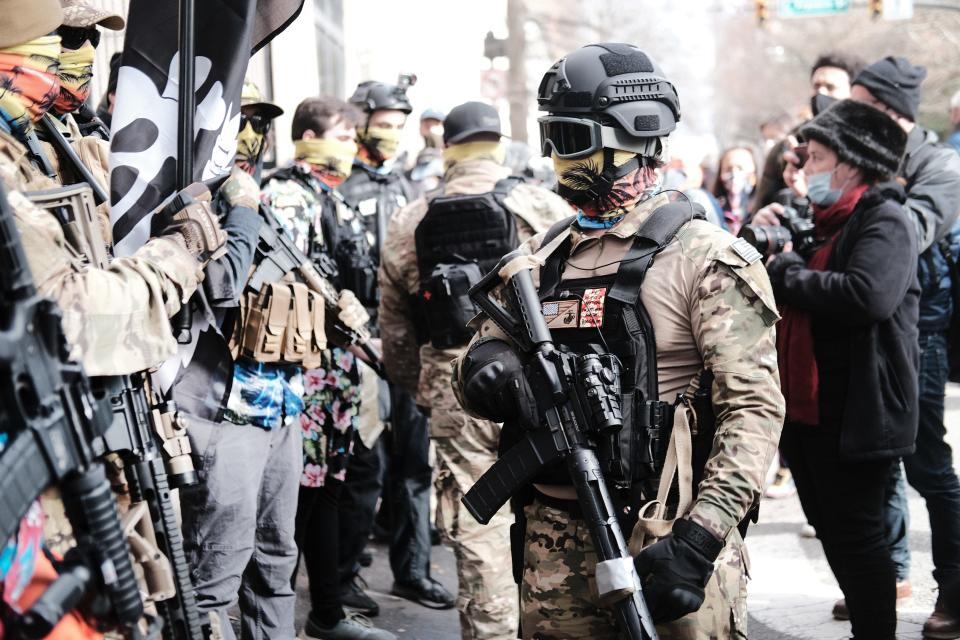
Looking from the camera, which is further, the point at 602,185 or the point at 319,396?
the point at 319,396

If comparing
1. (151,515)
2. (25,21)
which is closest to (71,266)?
(25,21)

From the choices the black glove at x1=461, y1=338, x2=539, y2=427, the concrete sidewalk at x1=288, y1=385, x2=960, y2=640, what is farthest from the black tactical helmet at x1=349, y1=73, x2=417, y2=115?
the black glove at x1=461, y1=338, x2=539, y2=427

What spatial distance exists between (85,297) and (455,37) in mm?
31705

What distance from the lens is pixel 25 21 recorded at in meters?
2.55

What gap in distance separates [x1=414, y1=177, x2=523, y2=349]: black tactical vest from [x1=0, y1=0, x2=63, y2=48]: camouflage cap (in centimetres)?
247

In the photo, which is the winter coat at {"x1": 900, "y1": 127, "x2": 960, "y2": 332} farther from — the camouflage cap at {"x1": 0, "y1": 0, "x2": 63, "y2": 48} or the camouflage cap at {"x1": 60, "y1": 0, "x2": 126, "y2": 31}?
the camouflage cap at {"x1": 0, "y1": 0, "x2": 63, "y2": 48}

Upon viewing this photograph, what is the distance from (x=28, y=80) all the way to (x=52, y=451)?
977 millimetres

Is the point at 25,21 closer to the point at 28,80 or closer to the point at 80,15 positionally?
the point at 28,80

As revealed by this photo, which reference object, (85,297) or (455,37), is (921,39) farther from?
(85,297)

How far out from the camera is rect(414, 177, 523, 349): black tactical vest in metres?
4.87

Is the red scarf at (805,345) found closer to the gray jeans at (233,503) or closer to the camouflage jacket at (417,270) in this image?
the camouflage jacket at (417,270)

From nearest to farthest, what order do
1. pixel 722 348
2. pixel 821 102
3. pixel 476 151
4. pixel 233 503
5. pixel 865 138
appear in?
pixel 722 348 < pixel 233 503 < pixel 865 138 < pixel 476 151 < pixel 821 102

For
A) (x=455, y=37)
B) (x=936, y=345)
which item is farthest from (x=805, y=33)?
(x=936, y=345)

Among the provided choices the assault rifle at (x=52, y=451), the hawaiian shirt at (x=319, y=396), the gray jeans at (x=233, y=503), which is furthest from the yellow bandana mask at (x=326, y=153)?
the assault rifle at (x=52, y=451)
